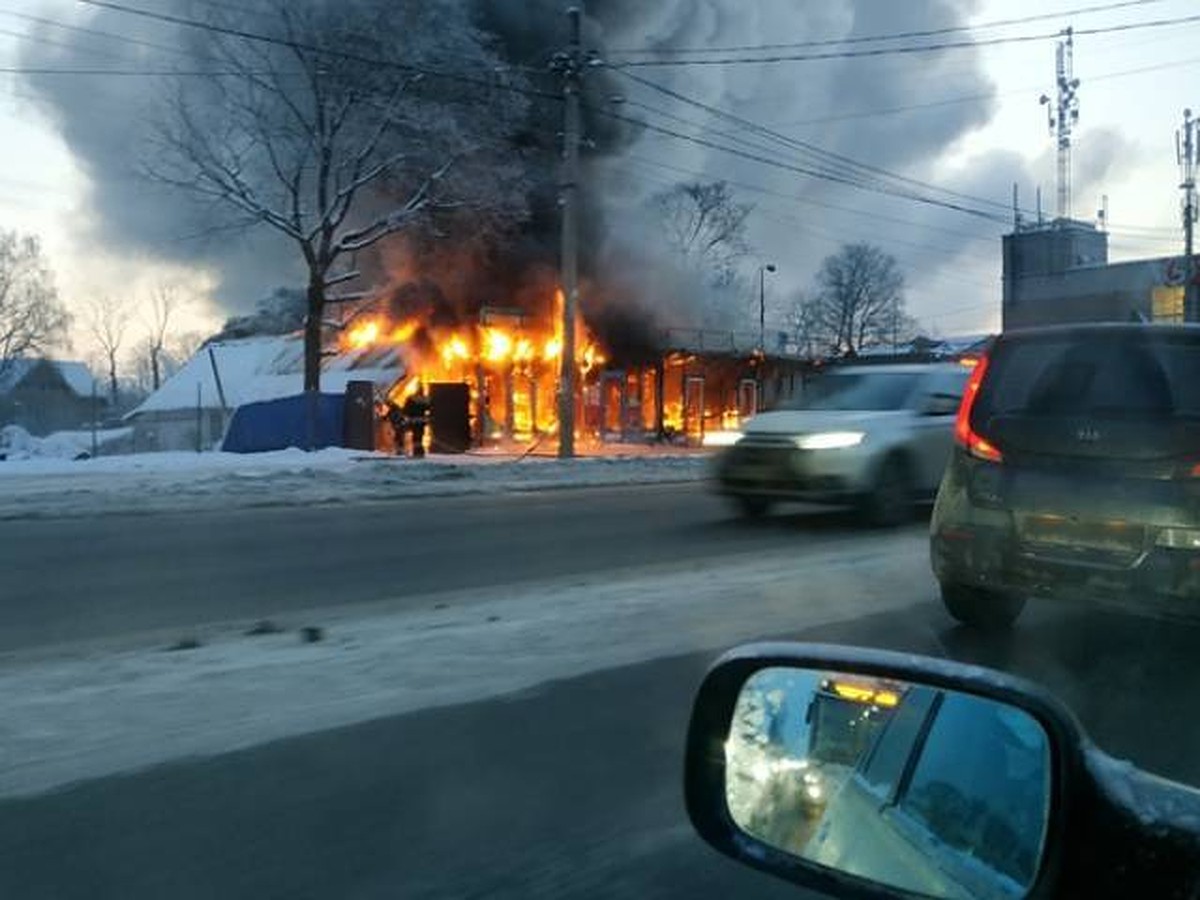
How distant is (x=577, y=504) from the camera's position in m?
14.8

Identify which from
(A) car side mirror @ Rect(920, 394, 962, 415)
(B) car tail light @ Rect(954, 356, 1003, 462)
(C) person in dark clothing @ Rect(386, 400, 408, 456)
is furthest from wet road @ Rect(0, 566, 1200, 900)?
(C) person in dark clothing @ Rect(386, 400, 408, 456)

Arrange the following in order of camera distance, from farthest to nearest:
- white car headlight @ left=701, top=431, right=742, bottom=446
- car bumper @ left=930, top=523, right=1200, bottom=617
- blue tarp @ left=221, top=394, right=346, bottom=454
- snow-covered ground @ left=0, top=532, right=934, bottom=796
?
blue tarp @ left=221, top=394, right=346, bottom=454
white car headlight @ left=701, top=431, right=742, bottom=446
car bumper @ left=930, top=523, right=1200, bottom=617
snow-covered ground @ left=0, top=532, right=934, bottom=796

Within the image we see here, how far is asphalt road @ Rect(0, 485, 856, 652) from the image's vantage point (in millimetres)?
7793

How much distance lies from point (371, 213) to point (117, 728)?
105 feet

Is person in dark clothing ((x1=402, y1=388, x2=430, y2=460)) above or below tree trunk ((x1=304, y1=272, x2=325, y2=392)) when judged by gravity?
below

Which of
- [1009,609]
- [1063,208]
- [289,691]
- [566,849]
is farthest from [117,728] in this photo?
[1063,208]

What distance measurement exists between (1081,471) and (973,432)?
672 millimetres

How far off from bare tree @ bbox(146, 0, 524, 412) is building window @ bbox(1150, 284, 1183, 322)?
23482 millimetres

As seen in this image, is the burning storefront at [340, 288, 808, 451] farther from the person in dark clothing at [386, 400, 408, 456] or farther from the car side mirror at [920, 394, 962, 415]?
the car side mirror at [920, 394, 962, 415]

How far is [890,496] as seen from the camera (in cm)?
1143

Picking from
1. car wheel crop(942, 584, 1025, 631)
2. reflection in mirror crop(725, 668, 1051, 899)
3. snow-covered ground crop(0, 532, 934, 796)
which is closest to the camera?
reflection in mirror crop(725, 668, 1051, 899)

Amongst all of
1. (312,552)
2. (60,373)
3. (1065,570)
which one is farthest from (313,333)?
(60,373)

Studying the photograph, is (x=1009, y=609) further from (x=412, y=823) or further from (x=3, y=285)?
(x=3, y=285)

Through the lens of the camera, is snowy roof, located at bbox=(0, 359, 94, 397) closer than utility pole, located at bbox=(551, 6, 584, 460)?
No
